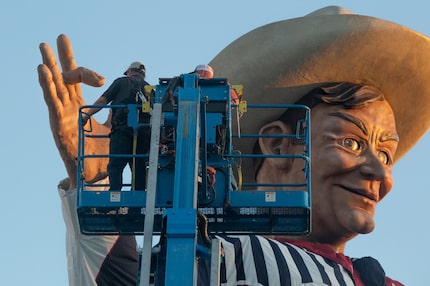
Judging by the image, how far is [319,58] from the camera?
11.7 metres

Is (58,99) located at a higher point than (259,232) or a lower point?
higher

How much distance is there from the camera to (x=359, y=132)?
38.1 feet

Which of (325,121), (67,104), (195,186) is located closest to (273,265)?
(325,121)

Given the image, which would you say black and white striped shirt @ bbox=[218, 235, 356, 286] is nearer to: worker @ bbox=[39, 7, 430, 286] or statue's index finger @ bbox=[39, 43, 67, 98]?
worker @ bbox=[39, 7, 430, 286]

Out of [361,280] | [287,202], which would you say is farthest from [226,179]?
[361,280]

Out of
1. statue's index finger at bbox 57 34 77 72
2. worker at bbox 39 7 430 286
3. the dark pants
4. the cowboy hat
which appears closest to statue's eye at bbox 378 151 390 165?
worker at bbox 39 7 430 286

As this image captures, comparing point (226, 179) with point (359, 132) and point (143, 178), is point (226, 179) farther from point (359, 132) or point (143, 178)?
point (359, 132)

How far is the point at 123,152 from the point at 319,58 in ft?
7.84

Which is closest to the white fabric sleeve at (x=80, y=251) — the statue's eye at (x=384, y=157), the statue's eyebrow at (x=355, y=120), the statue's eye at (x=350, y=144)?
the statue's eye at (x=350, y=144)

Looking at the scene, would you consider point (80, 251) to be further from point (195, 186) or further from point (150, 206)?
point (150, 206)

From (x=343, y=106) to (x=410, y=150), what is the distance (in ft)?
5.09

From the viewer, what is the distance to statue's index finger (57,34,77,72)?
37.8 ft

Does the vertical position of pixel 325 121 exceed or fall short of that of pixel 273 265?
it exceeds it

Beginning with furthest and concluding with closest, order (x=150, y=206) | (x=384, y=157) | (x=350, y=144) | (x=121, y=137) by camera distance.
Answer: (x=384, y=157) → (x=350, y=144) → (x=121, y=137) → (x=150, y=206)
